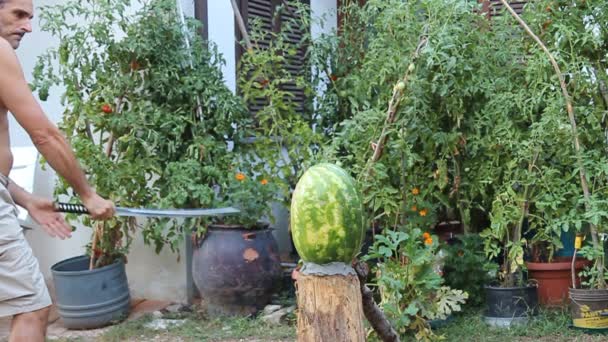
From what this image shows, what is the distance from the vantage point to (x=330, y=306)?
2.38 meters

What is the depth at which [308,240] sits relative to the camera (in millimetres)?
2410

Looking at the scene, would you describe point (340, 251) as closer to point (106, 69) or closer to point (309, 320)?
point (309, 320)

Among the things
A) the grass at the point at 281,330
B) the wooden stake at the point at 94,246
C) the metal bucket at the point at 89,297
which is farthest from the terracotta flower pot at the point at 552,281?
the wooden stake at the point at 94,246

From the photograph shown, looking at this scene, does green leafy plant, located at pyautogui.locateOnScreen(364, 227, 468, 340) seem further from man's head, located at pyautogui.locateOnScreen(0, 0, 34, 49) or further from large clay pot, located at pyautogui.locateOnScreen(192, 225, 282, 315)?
man's head, located at pyautogui.locateOnScreen(0, 0, 34, 49)

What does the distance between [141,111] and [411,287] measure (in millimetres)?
2134

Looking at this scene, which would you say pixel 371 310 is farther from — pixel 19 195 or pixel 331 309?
pixel 19 195

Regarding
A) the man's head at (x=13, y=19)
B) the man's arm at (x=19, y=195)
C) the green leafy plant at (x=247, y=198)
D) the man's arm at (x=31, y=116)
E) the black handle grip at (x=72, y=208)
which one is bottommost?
the green leafy plant at (x=247, y=198)

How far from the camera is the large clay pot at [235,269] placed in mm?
4672

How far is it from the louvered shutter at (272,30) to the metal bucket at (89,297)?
173 cm

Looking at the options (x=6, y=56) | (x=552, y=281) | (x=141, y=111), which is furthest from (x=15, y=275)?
(x=552, y=281)

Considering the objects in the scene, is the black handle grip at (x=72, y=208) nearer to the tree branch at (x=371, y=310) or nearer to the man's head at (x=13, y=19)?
the man's head at (x=13, y=19)

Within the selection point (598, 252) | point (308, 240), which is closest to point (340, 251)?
point (308, 240)

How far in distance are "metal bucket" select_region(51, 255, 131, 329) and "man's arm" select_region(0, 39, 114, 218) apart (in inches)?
78.7

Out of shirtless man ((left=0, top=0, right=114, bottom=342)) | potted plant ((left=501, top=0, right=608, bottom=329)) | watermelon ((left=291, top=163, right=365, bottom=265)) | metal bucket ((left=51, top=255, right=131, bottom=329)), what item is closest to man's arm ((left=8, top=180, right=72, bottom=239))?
shirtless man ((left=0, top=0, right=114, bottom=342))
